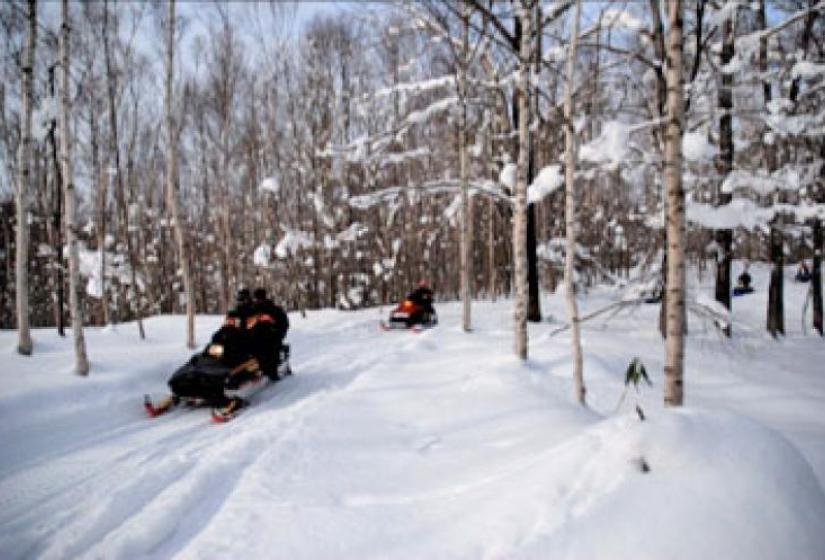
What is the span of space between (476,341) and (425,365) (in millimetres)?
2089

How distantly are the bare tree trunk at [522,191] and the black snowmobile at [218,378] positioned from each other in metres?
4.03

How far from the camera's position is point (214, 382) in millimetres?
5469

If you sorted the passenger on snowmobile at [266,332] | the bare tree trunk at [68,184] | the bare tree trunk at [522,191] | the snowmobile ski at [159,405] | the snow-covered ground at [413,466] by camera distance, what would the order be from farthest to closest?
the bare tree trunk at [68,184]
the passenger on snowmobile at [266,332]
the bare tree trunk at [522,191]
the snowmobile ski at [159,405]
the snow-covered ground at [413,466]

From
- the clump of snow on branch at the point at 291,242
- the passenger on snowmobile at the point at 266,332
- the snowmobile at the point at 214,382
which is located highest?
the clump of snow on branch at the point at 291,242

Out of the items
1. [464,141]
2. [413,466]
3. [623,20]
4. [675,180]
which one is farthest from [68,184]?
[623,20]

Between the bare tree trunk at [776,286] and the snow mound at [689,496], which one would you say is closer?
the snow mound at [689,496]

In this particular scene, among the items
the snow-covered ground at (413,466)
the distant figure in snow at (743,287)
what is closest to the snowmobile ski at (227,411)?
the snow-covered ground at (413,466)

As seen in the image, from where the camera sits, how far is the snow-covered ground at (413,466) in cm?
238

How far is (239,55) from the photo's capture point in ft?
49.8

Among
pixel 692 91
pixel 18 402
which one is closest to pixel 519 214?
pixel 692 91

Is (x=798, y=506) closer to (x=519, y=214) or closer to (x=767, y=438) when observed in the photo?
(x=767, y=438)

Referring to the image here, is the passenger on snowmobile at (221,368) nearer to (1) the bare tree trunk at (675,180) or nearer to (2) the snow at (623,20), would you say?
(1) the bare tree trunk at (675,180)

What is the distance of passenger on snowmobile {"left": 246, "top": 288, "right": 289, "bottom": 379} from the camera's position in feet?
21.2

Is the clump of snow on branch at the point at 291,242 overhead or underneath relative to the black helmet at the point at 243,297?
overhead
